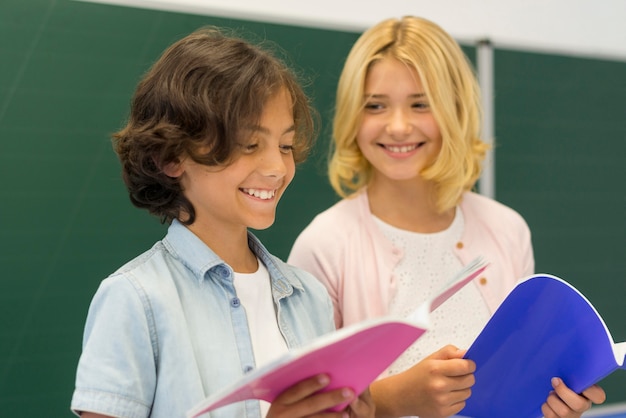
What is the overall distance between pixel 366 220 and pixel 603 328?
2.28 feet

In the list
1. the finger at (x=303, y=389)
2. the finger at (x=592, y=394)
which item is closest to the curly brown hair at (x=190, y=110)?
the finger at (x=303, y=389)

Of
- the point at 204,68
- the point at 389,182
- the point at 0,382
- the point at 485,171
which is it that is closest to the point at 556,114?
the point at 485,171

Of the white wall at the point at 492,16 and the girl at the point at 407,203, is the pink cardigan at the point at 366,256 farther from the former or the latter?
the white wall at the point at 492,16

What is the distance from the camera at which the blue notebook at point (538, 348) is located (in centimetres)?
117

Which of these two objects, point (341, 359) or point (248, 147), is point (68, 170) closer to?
point (248, 147)

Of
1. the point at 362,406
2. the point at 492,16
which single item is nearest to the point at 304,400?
the point at 362,406

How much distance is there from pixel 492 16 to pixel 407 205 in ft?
3.65

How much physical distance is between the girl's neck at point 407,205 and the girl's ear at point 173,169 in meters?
0.69

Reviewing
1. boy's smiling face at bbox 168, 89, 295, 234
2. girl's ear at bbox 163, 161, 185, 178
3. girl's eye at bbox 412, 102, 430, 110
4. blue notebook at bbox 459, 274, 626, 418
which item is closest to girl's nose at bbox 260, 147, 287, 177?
boy's smiling face at bbox 168, 89, 295, 234

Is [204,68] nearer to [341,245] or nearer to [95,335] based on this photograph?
[95,335]

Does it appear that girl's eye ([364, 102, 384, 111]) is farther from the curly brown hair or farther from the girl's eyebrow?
the curly brown hair

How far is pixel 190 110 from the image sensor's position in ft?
3.76

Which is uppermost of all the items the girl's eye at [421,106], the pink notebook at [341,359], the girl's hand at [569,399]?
the girl's eye at [421,106]

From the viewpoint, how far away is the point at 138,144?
1.18 m
